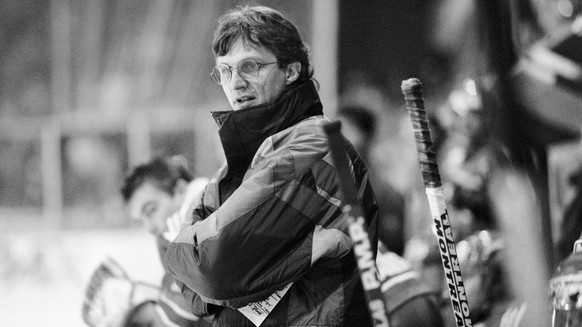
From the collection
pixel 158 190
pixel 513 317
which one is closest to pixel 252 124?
pixel 513 317

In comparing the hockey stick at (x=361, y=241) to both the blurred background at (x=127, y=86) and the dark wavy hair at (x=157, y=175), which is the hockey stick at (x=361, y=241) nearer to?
the dark wavy hair at (x=157, y=175)

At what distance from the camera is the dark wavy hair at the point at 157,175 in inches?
148

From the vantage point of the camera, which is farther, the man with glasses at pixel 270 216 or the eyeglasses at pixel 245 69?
Answer: the eyeglasses at pixel 245 69

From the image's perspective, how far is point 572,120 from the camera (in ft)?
11.3

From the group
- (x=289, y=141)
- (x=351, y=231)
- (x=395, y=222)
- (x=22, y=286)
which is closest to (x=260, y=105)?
(x=289, y=141)

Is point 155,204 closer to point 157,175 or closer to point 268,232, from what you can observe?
point 157,175

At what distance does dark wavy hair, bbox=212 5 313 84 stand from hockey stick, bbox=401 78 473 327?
302mm

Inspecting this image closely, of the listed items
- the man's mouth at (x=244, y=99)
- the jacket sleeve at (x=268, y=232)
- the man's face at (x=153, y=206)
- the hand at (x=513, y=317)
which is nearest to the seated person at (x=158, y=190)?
the man's face at (x=153, y=206)

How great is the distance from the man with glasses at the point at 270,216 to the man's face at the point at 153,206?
143 centimetres

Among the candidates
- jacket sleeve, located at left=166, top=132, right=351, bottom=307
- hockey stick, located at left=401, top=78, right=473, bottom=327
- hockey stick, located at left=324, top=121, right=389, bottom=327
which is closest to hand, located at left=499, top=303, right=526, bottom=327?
hockey stick, located at left=401, top=78, right=473, bottom=327

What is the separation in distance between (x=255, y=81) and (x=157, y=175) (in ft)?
5.18

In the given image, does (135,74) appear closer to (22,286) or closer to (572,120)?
(22,286)

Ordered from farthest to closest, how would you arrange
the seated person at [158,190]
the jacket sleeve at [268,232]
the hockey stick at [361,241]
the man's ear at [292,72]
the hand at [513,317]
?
the seated person at [158,190]
the hand at [513,317]
the man's ear at [292,72]
the jacket sleeve at [268,232]
the hockey stick at [361,241]

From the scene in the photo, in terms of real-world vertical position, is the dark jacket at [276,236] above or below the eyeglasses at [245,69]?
below
